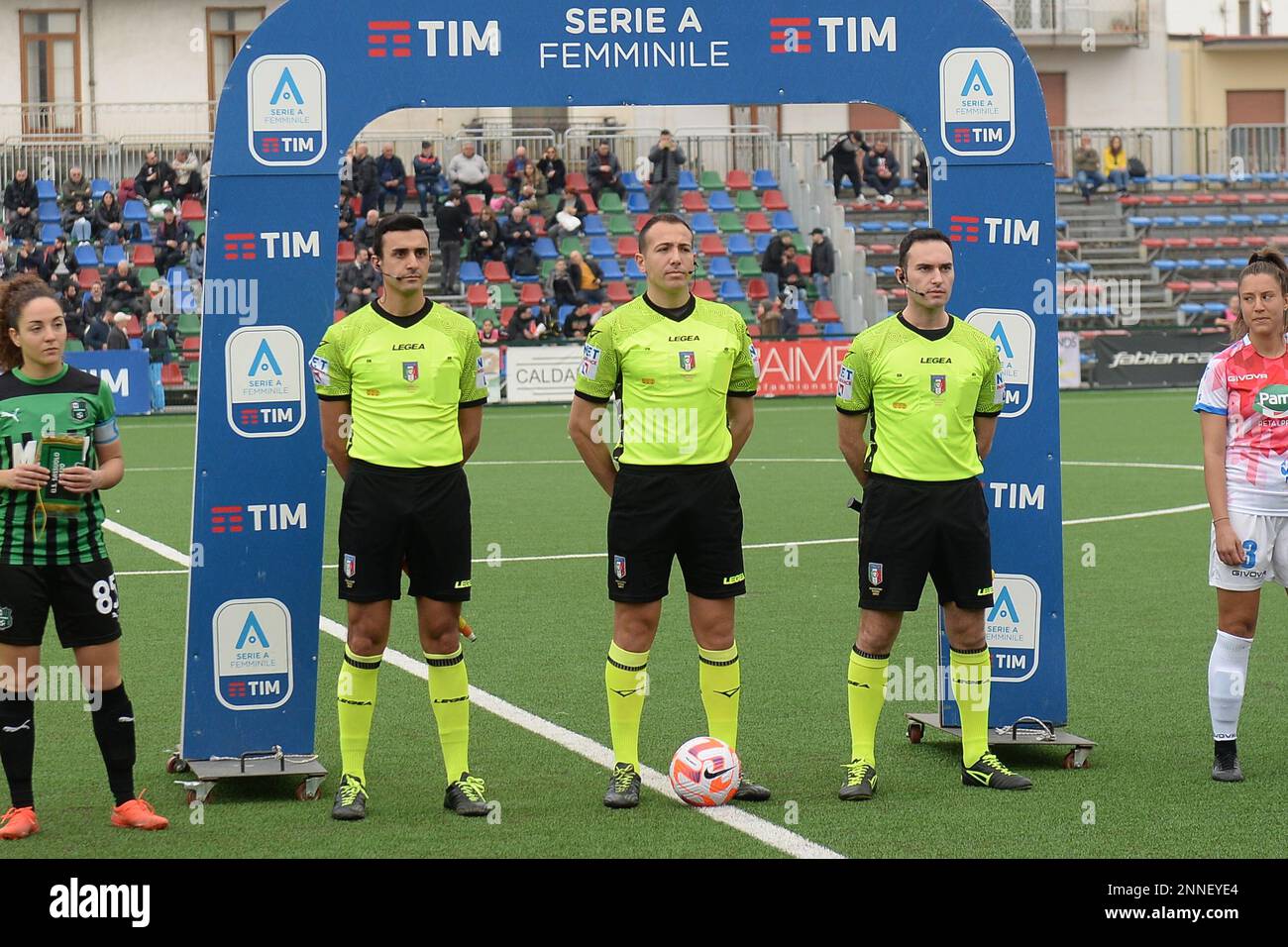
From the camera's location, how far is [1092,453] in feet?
67.5

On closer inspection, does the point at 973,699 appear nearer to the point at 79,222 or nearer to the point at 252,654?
the point at 252,654

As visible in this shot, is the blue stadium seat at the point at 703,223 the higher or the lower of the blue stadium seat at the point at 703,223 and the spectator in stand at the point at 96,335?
the higher

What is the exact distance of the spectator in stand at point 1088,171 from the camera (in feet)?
123

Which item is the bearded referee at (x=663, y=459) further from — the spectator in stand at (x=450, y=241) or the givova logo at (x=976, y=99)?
the spectator in stand at (x=450, y=241)

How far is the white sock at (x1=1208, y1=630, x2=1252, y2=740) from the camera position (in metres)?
7.14

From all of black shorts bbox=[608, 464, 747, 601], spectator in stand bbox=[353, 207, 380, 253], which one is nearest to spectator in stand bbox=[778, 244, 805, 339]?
spectator in stand bbox=[353, 207, 380, 253]

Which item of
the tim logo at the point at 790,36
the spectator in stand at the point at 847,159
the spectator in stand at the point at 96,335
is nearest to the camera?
the tim logo at the point at 790,36

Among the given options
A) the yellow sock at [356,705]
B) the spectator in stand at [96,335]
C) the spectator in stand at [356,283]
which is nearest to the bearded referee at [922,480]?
the yellow sock at [356,705]

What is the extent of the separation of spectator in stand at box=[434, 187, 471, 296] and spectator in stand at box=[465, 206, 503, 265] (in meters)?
0.42

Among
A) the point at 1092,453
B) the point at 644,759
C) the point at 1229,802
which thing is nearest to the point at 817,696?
the point at 644,759

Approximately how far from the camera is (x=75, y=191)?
33625 mm

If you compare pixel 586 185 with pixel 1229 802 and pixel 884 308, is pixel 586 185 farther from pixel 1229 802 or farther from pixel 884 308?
pixel 1229 802

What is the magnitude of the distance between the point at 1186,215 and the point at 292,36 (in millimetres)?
33811

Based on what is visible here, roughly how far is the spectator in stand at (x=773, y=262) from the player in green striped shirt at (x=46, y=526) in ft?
86.8
